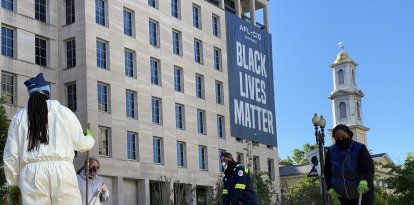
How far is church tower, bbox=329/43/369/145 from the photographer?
113 metres

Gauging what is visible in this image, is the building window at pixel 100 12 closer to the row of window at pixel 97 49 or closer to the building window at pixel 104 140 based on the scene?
the row of window at pixel 97 49

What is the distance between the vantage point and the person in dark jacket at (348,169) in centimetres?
1009

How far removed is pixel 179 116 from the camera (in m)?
54.4

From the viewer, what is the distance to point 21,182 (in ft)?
Result: 24.3

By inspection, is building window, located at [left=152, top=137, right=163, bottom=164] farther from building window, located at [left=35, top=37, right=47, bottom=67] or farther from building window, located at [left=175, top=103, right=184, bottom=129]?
building window, located at [left=35, top=37, right=47, bottom=67]

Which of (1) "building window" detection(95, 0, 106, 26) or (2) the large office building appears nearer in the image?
(2) the large office building

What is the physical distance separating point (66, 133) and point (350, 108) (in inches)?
4237

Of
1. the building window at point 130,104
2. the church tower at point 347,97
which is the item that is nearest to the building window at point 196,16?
the building window at point 130,104

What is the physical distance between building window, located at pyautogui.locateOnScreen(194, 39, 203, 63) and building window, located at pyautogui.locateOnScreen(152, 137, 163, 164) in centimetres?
890

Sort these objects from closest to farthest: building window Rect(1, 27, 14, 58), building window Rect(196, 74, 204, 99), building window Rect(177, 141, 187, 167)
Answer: building window Rect(1, 27, 14, 58) → building window Rect(177, 141, 187, 167) → building window Rect(196, 74, 204, 99)

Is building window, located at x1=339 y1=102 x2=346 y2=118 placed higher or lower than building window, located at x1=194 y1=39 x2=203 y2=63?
higher

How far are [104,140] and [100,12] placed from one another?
8.07m

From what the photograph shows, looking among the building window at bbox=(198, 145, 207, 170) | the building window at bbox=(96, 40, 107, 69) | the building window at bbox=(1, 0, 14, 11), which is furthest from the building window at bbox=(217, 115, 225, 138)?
the building window at bbox=(1, 0, 14, 11)

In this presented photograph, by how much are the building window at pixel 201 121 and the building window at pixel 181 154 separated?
3.07 m
